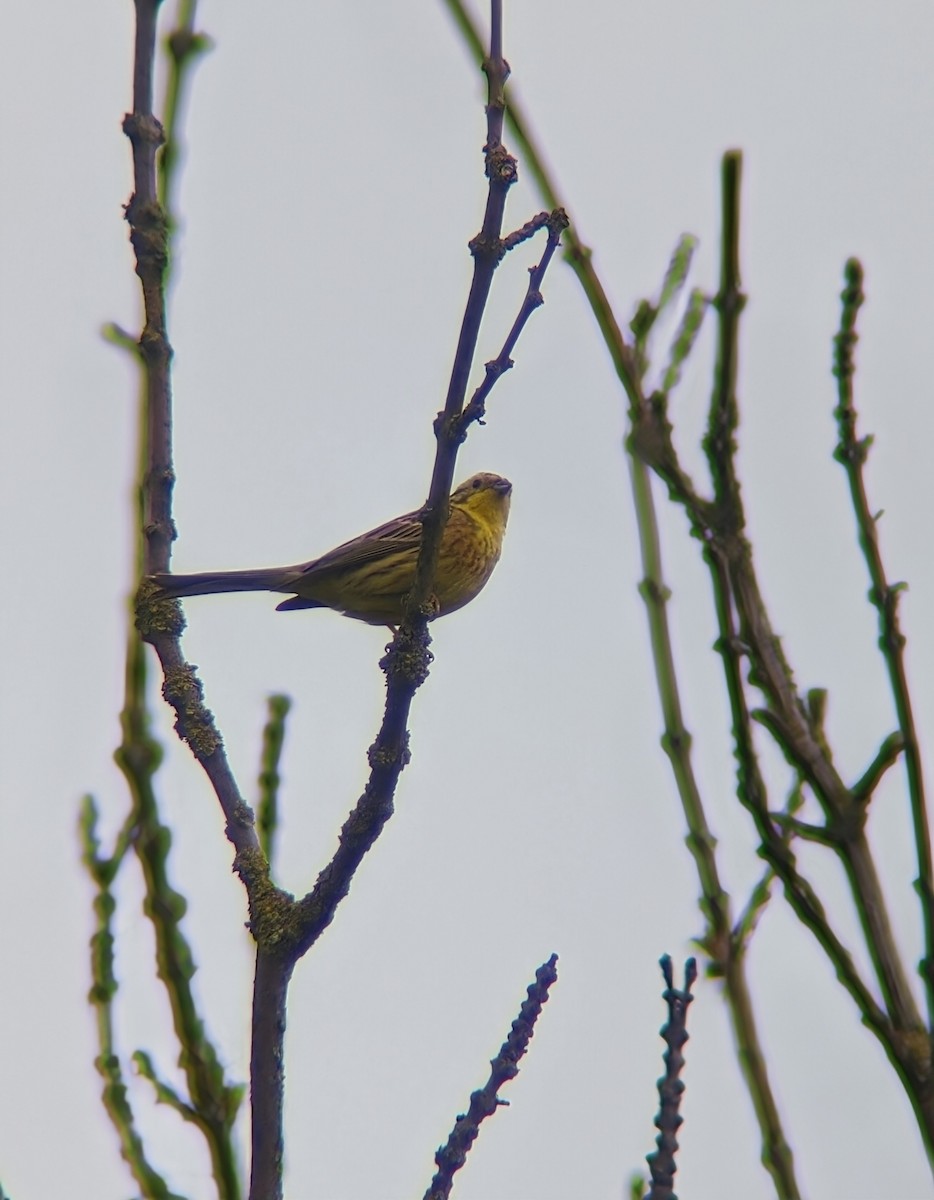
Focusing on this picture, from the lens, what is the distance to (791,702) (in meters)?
2.98

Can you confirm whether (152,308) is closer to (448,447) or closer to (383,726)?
(448,447)

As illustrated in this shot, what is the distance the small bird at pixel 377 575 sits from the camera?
7352 mm

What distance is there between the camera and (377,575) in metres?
7.41

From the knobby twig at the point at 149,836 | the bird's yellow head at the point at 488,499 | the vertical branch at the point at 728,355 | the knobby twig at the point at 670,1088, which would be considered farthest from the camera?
the bird's yellow head at the point at 488,499

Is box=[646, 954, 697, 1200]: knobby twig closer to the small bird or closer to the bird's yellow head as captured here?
the small bird

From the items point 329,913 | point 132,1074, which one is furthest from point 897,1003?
point 132,1074

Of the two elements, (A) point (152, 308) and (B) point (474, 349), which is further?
(A) point (152, 308)

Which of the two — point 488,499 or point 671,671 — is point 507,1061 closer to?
point 671,671

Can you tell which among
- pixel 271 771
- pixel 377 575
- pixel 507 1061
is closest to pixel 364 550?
pixel 377 575

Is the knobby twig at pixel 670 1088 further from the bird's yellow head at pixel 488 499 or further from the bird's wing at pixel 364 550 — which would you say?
the bird's yellow head at pixel 488 499

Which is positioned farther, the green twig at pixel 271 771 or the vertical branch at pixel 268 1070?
the green twig at pixel 271 771

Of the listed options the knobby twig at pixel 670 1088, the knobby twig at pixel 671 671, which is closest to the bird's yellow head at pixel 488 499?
the knobby twig at pixel 671 671

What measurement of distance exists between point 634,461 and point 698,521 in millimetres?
570

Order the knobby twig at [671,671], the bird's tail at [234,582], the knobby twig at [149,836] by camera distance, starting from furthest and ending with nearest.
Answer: the bird's tail at [234,582]
the knobby twig at [149,836]
the knobby twig at [671,671]
